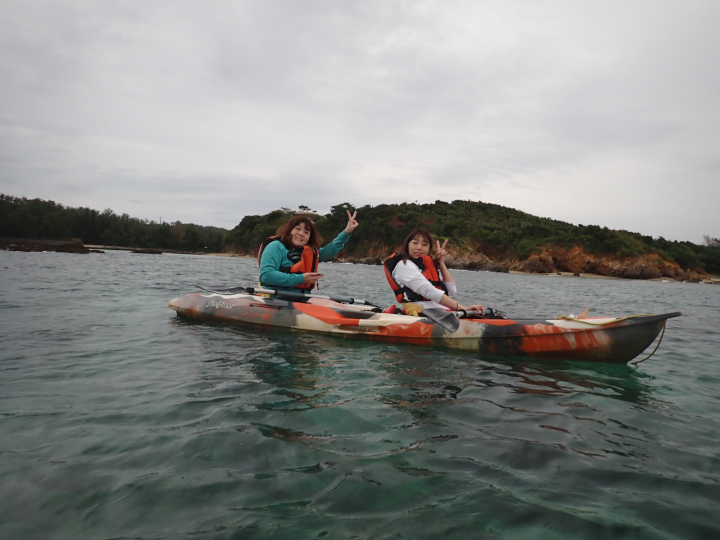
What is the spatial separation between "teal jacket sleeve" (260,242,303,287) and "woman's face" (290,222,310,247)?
0.23 metres

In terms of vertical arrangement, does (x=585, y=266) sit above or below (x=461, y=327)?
above

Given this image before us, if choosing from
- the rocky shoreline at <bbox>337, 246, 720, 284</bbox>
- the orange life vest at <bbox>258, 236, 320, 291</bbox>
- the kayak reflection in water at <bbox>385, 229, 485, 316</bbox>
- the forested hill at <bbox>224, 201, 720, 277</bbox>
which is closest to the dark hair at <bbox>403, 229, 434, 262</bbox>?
the kayak reflection in water at <bbox>385, 229, 485, 316</bbox>

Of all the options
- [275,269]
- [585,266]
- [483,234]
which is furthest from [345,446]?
[483,234]

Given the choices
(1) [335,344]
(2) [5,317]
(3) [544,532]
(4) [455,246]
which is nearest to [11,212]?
(4) [455,246]

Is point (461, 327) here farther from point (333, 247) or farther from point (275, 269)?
point (275, 269)

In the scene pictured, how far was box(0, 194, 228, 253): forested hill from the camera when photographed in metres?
62.0

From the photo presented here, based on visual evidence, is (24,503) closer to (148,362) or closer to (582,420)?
(148,362)

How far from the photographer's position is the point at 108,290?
36.1ft

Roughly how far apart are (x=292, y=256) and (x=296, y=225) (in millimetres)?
531

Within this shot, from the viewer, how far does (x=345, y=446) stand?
2.72 meters

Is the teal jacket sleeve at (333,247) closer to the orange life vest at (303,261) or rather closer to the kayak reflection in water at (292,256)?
the kayak reflection in water at (292,256)

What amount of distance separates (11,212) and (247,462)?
78.1 metres

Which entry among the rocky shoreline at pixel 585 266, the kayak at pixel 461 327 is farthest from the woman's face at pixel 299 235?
the rocky shoreline at pixel 585 266

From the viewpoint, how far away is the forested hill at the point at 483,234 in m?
52.5
